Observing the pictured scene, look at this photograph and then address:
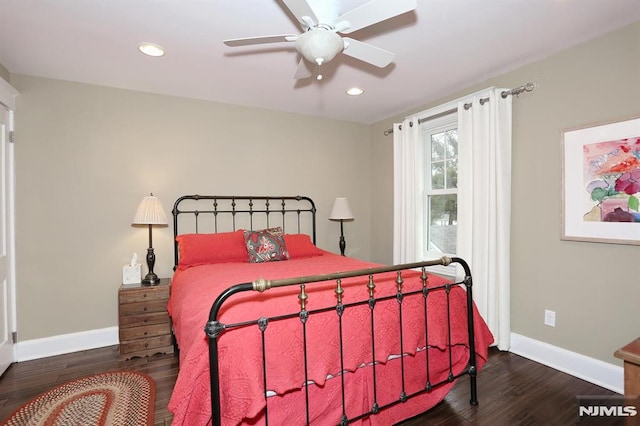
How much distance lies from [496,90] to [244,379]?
9.46 feet

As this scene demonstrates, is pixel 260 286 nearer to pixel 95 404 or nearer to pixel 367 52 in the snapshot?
pixel 367 52

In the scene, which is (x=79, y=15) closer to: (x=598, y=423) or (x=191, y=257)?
(x=191, y=257)

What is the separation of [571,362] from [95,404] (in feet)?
10.7

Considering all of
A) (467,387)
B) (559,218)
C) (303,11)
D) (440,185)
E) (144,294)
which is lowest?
(467,387)

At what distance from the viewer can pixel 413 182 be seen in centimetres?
361

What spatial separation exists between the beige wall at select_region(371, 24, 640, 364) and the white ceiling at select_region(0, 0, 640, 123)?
0.18 m

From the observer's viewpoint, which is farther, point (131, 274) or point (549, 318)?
point (131, 274)

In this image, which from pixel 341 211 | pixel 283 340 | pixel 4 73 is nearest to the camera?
pixel 283 340

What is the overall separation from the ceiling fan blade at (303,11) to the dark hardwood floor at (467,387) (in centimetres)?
222

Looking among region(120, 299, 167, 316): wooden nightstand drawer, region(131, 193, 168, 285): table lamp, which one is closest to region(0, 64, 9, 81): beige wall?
region(131, 193, 168, 285): table lamp

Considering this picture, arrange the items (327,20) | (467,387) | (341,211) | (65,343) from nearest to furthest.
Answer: (327,20), (467,387), (65,343), (341,211)

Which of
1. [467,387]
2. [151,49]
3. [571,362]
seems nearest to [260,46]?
[151,49]

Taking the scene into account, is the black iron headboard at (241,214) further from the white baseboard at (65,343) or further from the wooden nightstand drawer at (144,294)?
the white baseboard at (65,343)

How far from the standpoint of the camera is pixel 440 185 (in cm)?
358
